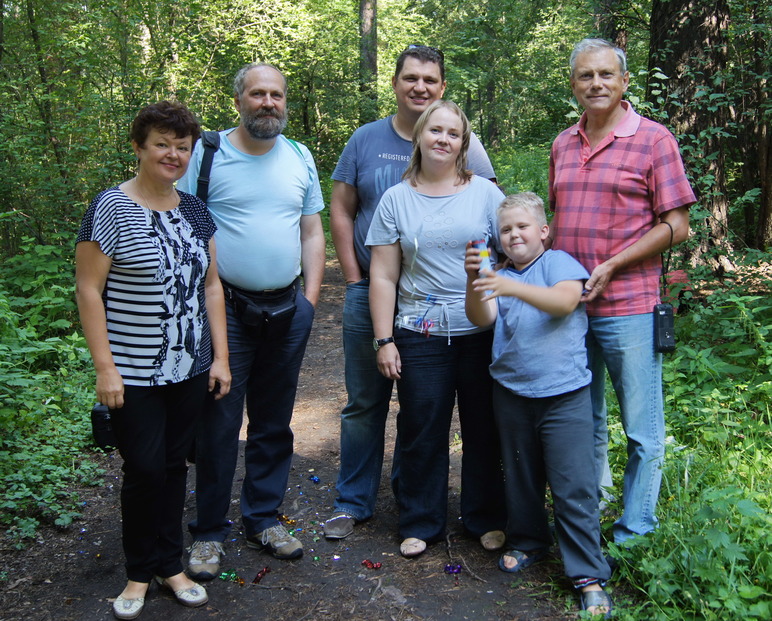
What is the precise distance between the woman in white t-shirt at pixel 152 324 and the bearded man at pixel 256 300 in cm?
21

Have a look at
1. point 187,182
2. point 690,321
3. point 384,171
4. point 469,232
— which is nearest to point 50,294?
point 187,182

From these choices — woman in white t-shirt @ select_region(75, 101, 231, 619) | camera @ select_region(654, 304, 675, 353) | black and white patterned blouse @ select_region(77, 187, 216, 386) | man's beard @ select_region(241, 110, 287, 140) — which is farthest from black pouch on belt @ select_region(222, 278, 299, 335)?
camera @ select_region(654, 304, 675, 353)

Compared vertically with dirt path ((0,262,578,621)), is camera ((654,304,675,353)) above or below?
above

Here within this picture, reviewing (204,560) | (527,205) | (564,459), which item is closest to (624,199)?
(527,205)

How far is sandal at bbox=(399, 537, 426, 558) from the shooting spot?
129 inches

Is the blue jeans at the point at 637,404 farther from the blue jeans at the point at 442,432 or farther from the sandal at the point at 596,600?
the blue jeans at the point at 442,432

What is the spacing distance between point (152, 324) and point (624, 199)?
200cm

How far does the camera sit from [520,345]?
2865mm

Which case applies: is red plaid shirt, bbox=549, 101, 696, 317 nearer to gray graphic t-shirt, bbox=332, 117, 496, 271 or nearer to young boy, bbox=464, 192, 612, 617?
young boy, bbox=464, 192, 612, 617

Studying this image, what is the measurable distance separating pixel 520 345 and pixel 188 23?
399 inches

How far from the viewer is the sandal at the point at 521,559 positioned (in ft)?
10.1

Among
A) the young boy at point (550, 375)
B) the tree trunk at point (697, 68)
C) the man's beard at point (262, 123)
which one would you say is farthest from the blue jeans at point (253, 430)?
the tree trunk at point (697, 68)

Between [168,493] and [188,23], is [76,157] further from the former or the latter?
[168,493]

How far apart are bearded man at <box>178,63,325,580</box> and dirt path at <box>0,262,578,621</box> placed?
18 centimetres
